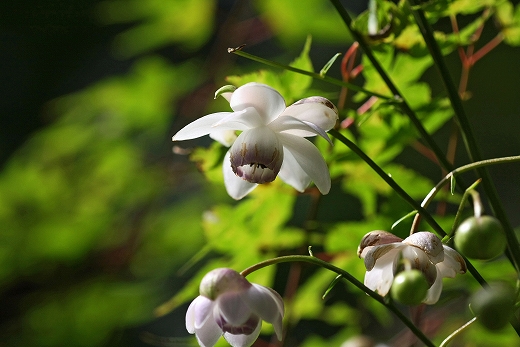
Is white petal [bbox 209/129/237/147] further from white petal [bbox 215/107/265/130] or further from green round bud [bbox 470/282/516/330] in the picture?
green round bud [bbox 470/282/516/330]

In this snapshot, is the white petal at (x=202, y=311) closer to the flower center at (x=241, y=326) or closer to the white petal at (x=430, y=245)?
the flower center at (x=241, y=326)

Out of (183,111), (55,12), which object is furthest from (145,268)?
(55,12)

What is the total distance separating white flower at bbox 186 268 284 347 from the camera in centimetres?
39

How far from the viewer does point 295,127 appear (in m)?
0.42

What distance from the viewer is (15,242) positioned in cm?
128

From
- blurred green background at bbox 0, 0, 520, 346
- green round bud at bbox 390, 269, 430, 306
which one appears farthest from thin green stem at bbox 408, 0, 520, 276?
blurred green background at bbox 0, 0, 520, 346

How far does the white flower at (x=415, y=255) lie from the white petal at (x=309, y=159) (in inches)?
2.3

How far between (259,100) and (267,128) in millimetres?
27

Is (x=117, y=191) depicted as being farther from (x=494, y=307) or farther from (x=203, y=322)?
(x=494, y=307)

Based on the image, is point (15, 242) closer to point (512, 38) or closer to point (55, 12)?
point (512, 38)

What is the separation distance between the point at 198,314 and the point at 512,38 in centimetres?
44

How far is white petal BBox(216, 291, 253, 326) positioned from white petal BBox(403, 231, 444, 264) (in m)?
0.11

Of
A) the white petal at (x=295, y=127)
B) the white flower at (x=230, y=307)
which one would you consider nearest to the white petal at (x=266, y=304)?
the white flower at (x=230, y=307)

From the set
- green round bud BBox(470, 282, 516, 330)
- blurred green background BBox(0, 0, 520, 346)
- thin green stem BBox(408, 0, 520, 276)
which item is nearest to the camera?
green round bud BBox(470, 282, 516, 330)
